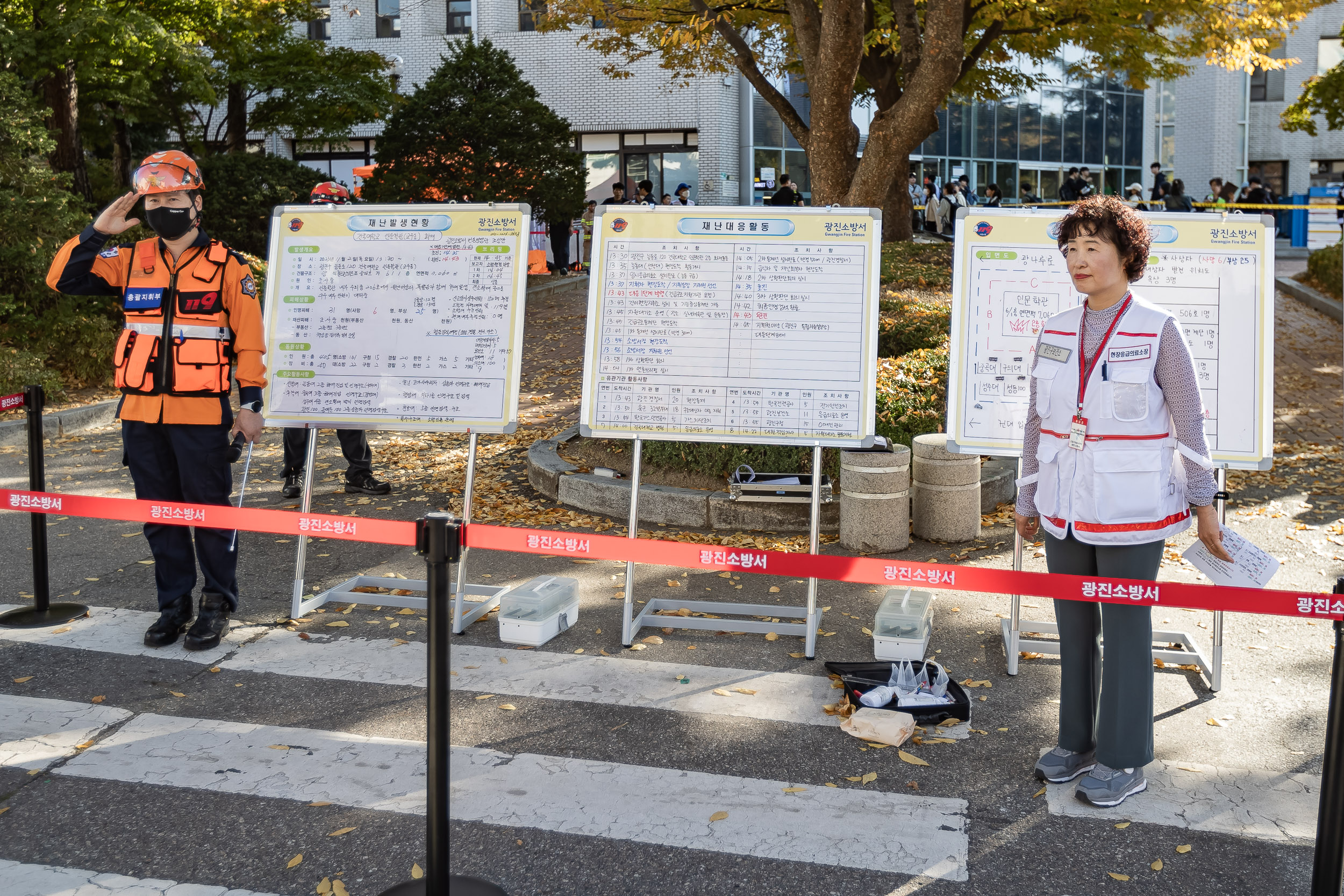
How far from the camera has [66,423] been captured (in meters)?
11.9

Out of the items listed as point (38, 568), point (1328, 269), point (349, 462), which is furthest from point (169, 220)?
point (1328, 269)

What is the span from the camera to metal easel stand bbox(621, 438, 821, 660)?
A: 584 cm

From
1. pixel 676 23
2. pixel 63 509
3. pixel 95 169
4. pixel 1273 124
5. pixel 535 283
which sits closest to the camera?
pixel 63 509

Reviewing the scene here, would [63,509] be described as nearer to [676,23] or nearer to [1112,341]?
[1112,341]

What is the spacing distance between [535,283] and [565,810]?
56.9 feet

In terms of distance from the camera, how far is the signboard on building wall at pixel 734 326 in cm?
591

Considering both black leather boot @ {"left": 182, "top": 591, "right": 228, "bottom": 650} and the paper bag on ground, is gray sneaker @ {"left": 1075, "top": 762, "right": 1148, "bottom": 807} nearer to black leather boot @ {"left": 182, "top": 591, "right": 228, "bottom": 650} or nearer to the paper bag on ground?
the paper bag on ground

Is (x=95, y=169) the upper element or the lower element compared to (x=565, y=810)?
upper

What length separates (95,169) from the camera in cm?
2495

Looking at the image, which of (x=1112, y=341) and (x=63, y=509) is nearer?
(x=1112, y=341)

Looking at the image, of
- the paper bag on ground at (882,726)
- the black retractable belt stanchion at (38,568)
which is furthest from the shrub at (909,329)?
the black retractable belt stanchion at (38,568)

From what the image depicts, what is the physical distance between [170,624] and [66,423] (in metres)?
7.18

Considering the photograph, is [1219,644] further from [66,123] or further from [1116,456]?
[66,123]

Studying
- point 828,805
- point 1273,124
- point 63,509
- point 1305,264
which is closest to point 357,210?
point 63,509
